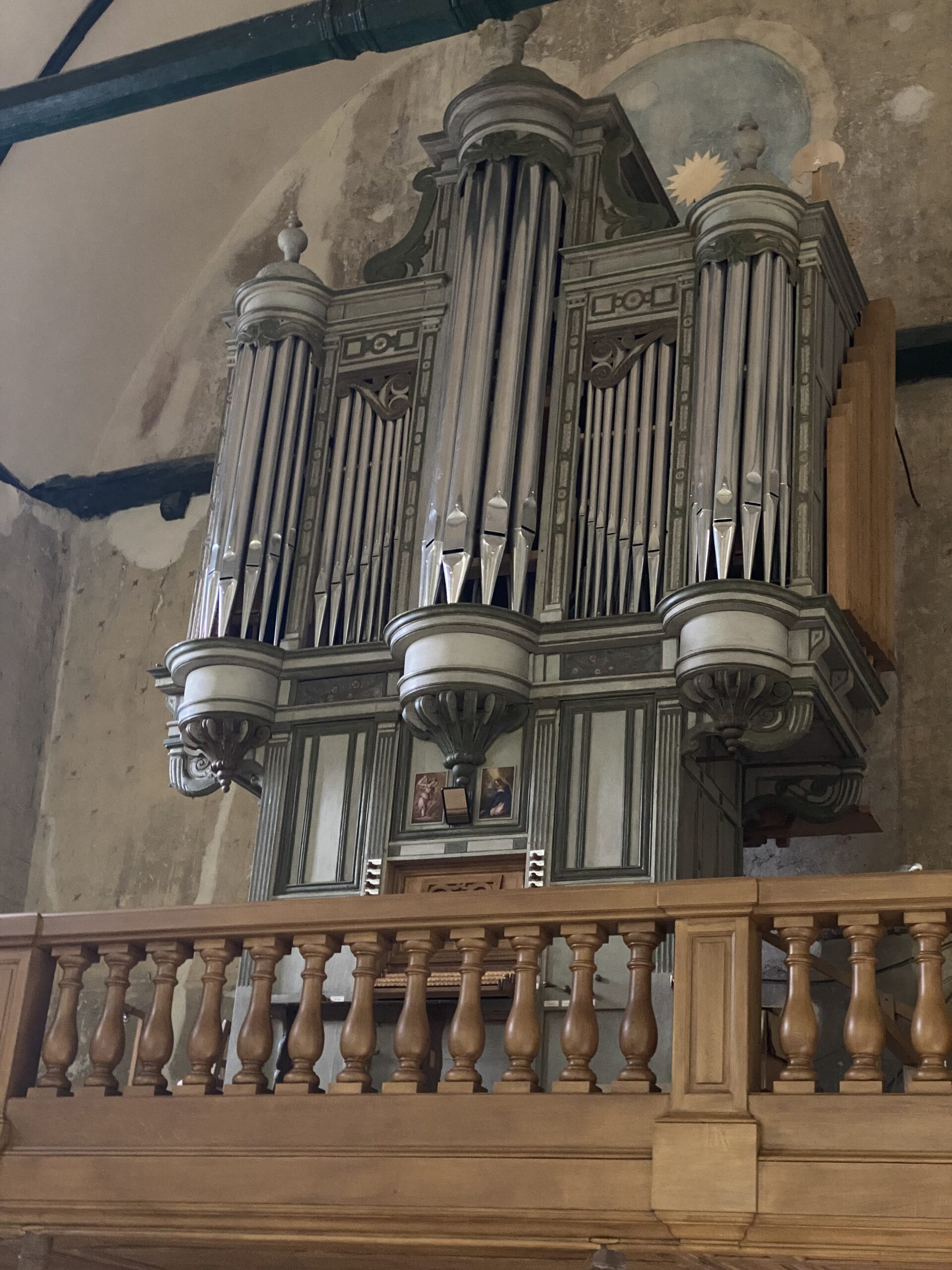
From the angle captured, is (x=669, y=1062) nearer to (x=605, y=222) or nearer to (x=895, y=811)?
(x=895, y=811)

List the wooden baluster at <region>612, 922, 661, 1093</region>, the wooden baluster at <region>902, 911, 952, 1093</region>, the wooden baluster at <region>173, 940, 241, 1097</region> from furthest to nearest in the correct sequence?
the wooden baluster at <region>173, 940, 241, 1097</region>, the wooden baluster at <region>612, 922, 661, 1093</region>, the wooden baluster at <region>902, 911, 952, 1093</region>

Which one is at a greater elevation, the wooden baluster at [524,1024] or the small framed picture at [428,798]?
the small framed picture at [428,798]

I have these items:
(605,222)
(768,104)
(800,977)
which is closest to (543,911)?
(800,977)

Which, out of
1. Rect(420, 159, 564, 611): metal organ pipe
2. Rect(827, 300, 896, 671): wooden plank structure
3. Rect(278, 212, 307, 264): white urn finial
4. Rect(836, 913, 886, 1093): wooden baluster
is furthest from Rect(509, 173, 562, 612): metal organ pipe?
Rect(836, 913, 886, 1093): wooden baluster

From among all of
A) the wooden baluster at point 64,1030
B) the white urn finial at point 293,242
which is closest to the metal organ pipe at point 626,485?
the white urn finial at point 293,242

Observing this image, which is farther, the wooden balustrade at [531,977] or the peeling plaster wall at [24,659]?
the peeling plaster wall at [24,659]

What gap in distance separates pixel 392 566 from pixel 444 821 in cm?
157

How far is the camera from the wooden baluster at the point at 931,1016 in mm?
5660

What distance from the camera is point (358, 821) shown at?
887 cm

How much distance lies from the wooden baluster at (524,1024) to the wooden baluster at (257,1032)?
3.17 ft

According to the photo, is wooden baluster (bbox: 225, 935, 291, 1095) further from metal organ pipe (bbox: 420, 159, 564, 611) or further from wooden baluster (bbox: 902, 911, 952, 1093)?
metal organ pipe (bbox: 420, 159, 564, 611)

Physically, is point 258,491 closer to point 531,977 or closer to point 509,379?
point 509,379

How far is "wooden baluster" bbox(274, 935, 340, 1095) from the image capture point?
648 cm

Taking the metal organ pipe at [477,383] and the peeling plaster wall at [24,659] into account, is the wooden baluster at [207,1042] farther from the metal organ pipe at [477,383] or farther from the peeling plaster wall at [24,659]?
the peeling plaster wall at [24,659]
